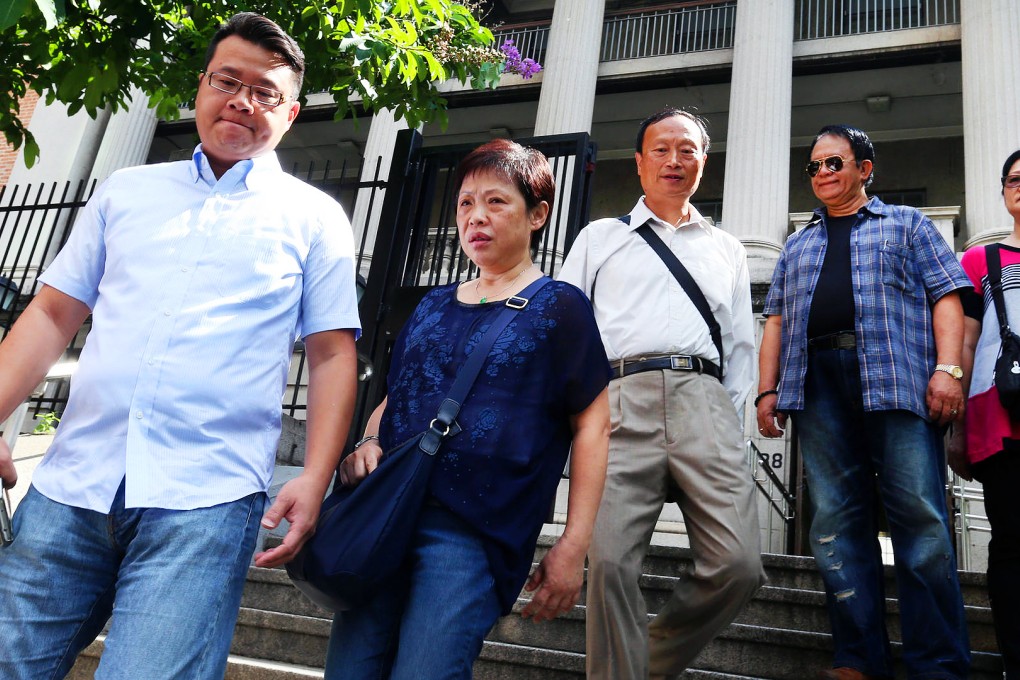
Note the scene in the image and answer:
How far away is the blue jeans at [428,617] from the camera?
1.71 metres

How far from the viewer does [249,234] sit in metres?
1.88

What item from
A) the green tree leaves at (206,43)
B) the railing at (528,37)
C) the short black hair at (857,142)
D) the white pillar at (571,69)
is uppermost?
the railing at (528,37)

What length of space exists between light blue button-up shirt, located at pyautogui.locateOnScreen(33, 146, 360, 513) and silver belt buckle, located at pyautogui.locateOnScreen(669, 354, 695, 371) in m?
1.19

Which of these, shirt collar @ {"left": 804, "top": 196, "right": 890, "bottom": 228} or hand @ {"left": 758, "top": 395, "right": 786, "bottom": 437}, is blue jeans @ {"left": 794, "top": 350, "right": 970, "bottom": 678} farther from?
shirt collar @ {"left": 804, "top": 196, "right": 890, "bottom": 228}

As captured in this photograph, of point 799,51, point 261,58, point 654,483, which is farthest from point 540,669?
point 799,51

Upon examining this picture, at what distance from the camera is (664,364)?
2834 millimetres

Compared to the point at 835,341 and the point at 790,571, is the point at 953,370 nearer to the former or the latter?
the point at 835,341

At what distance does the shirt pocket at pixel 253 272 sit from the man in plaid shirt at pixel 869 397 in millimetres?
1972

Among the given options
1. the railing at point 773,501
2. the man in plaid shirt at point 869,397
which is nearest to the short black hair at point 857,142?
the man in plaid shirt at point 869,397

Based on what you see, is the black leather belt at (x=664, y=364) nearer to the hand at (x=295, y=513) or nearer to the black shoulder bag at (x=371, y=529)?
the black shoulder bag at (x=371, y=529)

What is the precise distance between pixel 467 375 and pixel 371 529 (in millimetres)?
372

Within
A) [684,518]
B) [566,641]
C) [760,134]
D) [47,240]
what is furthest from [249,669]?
[760,134]

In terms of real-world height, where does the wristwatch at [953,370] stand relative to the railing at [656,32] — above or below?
below

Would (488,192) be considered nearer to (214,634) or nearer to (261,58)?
(261,58)
